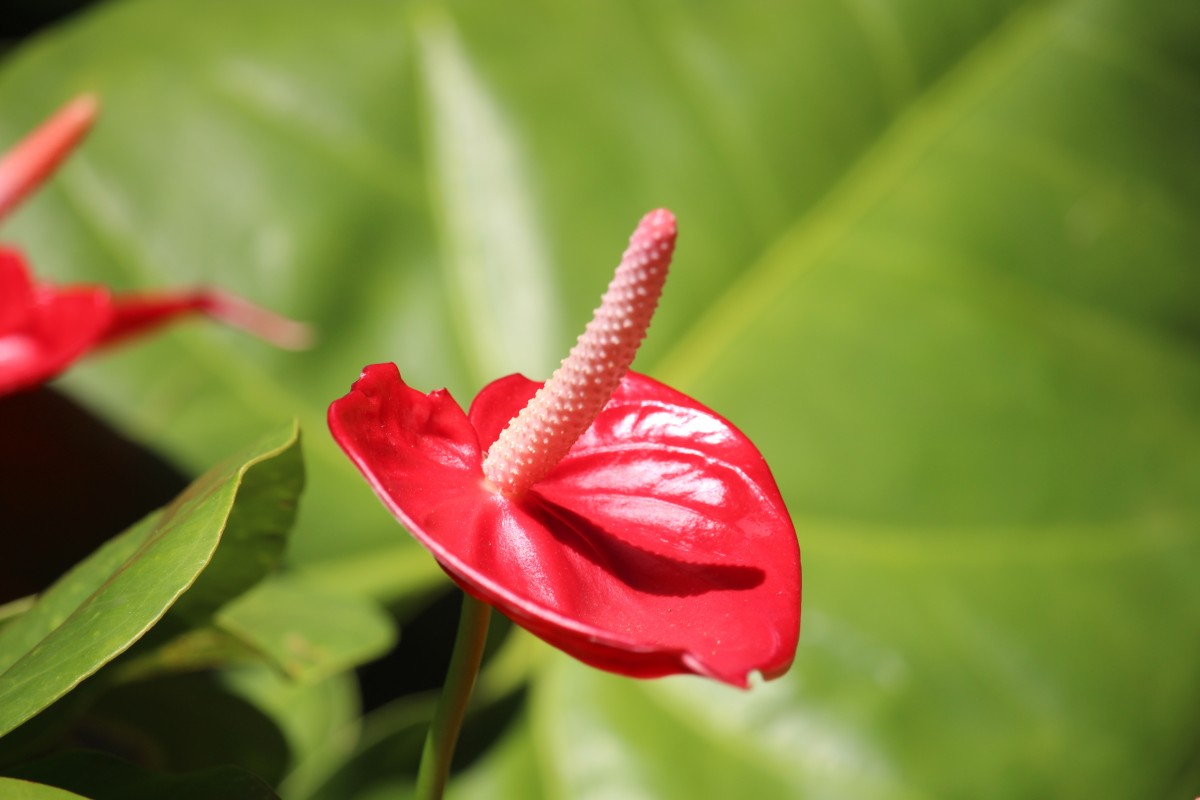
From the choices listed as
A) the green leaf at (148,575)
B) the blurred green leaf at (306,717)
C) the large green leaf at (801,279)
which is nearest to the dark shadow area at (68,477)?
the large green leaf at (801,279)

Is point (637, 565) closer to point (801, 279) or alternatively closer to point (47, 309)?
point (47, 309)

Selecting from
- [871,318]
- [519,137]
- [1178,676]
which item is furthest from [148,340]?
[1178,676]

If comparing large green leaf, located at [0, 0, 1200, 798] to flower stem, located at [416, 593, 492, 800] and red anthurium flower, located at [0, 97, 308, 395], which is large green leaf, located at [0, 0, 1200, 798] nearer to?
red anthurium flower, located at [0, 97, 308, 395]

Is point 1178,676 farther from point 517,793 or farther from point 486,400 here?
point 486,400

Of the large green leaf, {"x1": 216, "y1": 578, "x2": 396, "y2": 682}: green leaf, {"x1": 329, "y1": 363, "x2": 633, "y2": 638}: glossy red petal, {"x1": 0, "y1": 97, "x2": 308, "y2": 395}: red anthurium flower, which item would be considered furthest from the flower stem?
the large green leaf

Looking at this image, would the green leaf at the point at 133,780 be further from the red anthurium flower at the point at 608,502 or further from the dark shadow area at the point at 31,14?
the dark shadow area at the point at 31,14

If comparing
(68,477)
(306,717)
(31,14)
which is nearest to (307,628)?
(306,717)
